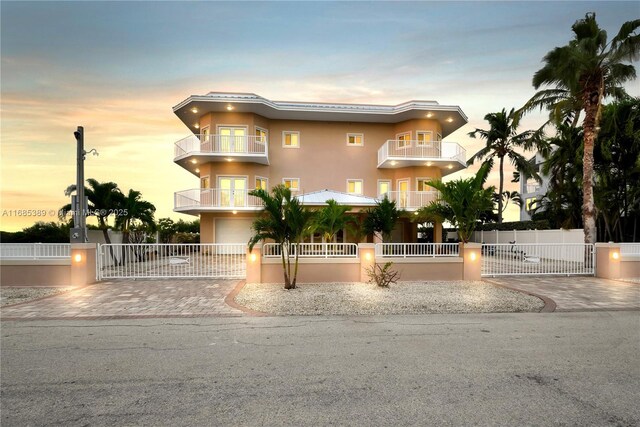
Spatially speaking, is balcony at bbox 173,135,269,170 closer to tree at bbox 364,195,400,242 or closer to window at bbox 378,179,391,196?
tree at bbox 364,195,400,242

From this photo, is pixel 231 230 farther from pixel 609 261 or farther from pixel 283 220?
pixel 609 261

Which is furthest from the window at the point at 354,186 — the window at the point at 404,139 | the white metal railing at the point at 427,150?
the window at the point at 404,139

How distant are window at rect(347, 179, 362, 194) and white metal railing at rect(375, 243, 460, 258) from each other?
12342 mm

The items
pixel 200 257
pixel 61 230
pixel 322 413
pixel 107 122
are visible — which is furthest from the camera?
pixel 107 122

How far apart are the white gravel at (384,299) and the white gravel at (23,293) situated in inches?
222

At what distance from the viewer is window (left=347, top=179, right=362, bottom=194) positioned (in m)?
23.6

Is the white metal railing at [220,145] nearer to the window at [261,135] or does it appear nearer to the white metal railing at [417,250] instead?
the window at [261,135]

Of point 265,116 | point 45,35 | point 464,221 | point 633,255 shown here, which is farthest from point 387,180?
point 45,35

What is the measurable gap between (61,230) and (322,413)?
19657 millimetres

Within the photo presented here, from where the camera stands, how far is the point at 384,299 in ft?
27.9

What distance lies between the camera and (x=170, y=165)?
26156 millimetres

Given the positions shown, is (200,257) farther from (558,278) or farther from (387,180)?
(387,180)

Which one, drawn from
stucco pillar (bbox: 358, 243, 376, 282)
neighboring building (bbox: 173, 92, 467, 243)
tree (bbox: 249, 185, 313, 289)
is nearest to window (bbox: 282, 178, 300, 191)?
neighboring building (bbox: 173, 92, 467, 243)

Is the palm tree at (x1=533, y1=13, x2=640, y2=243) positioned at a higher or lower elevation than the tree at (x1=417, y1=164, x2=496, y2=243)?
higher
